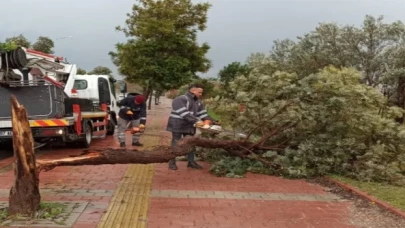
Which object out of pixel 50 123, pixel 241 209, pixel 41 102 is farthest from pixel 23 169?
pixel 41 102

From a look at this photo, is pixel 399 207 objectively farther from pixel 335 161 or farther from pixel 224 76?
pixel 224 76

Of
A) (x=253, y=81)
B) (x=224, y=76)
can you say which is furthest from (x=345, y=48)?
(x=224, y=76)

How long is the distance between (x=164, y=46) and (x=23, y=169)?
1282 cm

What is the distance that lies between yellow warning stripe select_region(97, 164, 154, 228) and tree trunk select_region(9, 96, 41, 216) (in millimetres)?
843

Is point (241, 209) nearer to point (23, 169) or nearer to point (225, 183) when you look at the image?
point (225, 183)

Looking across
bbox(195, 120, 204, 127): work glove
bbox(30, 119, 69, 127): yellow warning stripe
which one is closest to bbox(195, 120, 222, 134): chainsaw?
bbox(195, 120, 204, 127): work glove

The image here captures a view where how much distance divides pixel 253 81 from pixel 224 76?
18.4m

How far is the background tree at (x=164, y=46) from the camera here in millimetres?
17797

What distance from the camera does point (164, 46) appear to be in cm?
1802

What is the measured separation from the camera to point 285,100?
9320 mm

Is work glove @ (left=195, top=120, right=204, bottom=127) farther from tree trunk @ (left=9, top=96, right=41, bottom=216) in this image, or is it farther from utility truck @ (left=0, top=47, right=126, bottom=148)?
tree trunk @ (left=9, top=96, right=41, bottom=216)

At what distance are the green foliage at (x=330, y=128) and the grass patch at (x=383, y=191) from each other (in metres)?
0.32

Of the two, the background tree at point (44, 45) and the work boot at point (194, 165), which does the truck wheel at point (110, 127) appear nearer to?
the work boot at point (194, 165)

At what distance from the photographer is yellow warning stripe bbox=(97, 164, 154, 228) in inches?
222
